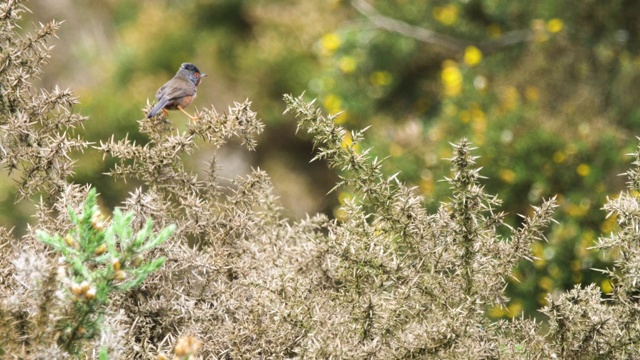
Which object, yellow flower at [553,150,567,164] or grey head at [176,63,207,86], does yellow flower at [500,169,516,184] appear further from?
grey head at [176,63,207,86]

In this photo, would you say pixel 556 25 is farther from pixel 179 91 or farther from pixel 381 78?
pixel 179 91

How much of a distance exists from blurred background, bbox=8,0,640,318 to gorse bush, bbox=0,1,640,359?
1.56 meters

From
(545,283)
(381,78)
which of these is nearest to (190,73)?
(545,283)

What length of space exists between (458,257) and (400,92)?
688 cm

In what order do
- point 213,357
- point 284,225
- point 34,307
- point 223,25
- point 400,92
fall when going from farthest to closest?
point 223,25
point 400,92
point 284,225
point 213,357
point 34,307

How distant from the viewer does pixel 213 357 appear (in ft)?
6.64

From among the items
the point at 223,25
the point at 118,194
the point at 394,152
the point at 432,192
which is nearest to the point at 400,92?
the point at 394,152

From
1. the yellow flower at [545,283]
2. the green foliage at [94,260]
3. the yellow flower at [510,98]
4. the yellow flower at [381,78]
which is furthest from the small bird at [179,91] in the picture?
the yellow flower at [381,78]

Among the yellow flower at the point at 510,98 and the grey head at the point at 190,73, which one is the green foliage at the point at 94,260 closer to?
the grey head at the point at 190,73

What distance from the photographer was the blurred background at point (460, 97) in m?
6.40

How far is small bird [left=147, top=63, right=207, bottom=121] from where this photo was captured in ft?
9.81

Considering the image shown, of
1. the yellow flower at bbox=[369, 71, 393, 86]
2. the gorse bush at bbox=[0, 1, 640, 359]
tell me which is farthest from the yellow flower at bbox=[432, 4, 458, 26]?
the gorse bush at bbox=[0, 1, 640, 359]

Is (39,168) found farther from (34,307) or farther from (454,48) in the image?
(454,48)

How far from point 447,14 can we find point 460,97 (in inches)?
42.9
